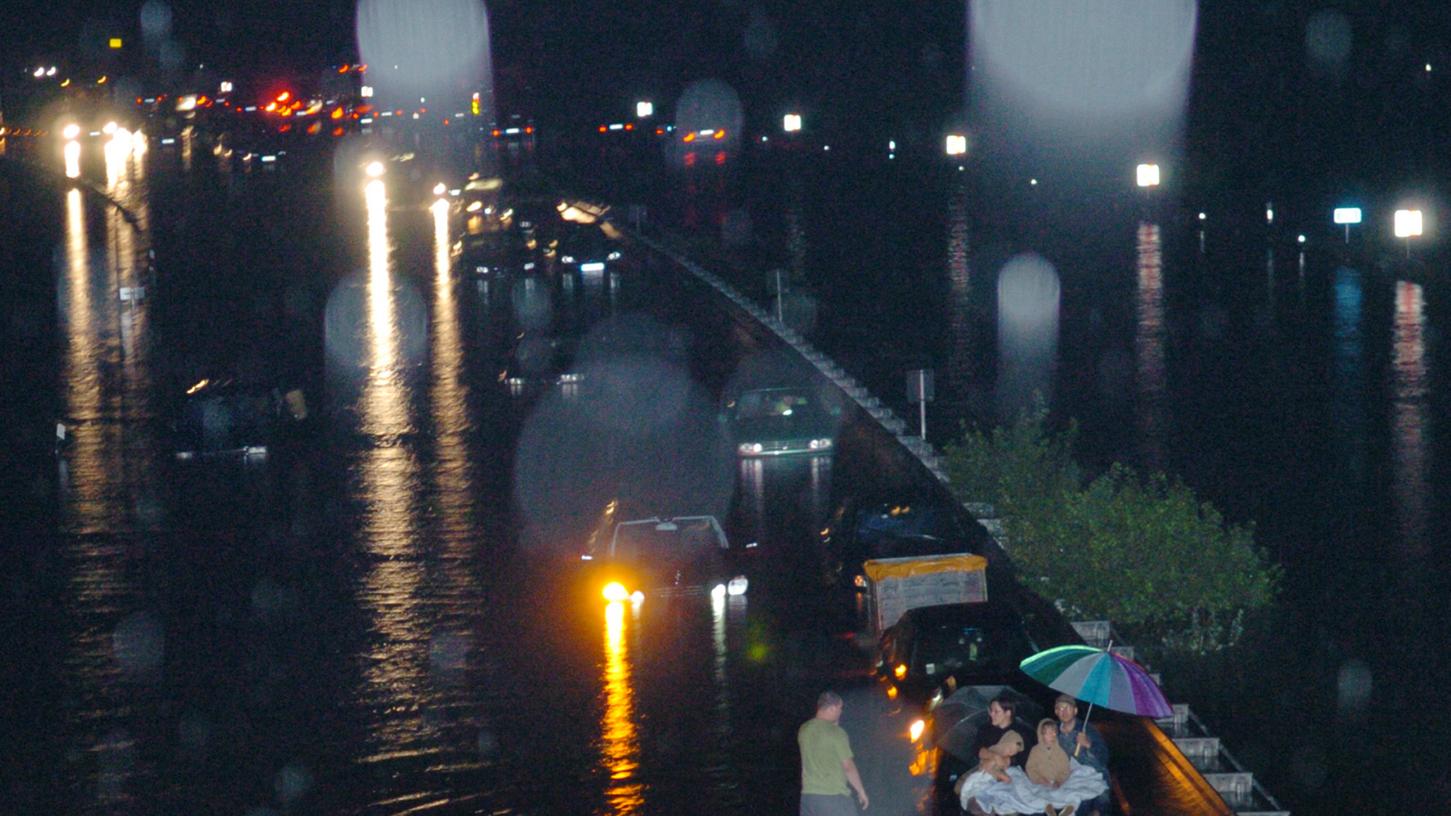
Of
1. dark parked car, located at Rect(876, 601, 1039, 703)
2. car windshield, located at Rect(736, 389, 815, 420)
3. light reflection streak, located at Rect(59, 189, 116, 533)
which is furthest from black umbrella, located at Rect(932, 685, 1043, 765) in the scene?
light reflection streak, located at Rect(59, 189, 116, 533)

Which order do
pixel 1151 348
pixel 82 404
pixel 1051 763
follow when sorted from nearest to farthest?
pixel 1051 763
pixel 1151 348
pixel 82 404

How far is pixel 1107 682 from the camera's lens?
11250 millimetres

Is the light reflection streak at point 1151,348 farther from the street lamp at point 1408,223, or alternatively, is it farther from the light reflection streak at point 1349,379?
the street lamp at point 1408,223

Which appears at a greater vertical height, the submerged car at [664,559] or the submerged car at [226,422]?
the submerged car at [226,422]

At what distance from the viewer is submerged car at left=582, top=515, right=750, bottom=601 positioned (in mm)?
21047

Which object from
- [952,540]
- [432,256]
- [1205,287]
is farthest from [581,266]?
[952,540]

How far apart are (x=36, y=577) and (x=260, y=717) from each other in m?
8.36

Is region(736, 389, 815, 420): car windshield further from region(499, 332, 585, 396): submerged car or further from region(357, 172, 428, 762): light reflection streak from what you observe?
region(499, 332, 585, 396): submerged car

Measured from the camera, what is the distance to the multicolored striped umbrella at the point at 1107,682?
1120cm

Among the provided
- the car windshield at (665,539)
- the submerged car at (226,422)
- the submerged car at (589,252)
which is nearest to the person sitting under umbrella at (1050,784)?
the car windshield at (665,539)

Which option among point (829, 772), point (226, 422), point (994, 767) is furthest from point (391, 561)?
point (994, 767)

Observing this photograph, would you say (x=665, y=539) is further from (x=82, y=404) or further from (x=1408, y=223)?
(x=1408, y=223)

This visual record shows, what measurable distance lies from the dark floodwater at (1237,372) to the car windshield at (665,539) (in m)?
6.55

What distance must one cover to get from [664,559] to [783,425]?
29.6 feet
